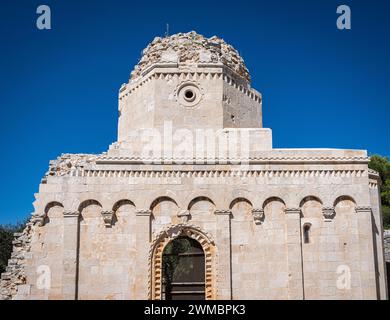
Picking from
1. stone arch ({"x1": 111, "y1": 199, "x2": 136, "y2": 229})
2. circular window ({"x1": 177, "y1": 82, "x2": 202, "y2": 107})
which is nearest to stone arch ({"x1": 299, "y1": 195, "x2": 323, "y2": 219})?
circular window ({"x1": 177, "y1": 82, "x2": 202, "y2": 107})

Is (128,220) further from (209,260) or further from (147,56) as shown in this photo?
(147,56)

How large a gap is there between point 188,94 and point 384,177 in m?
31.1

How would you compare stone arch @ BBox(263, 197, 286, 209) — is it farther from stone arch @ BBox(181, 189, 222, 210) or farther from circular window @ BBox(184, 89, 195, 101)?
circular window @ BBox(184, 89, 195, 101)

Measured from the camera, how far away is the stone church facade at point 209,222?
2006 centimetres

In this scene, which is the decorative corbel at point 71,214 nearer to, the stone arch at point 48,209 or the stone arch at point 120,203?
the stone arch at point 48,209

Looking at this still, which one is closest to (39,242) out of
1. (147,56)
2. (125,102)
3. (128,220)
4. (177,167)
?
(128,220)

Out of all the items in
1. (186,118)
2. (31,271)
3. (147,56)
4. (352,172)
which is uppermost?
(147,56)

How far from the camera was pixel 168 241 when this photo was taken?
67.3 feet

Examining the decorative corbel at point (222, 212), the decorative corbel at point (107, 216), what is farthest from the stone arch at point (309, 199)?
the decorative corbel at point (107, 216)

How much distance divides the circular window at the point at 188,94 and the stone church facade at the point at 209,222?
1.31 m

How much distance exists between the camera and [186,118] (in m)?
22.3

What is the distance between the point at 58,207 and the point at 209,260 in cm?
570

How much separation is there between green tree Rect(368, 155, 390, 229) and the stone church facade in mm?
25660

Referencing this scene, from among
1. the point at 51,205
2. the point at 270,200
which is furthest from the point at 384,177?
the point at 51,205
